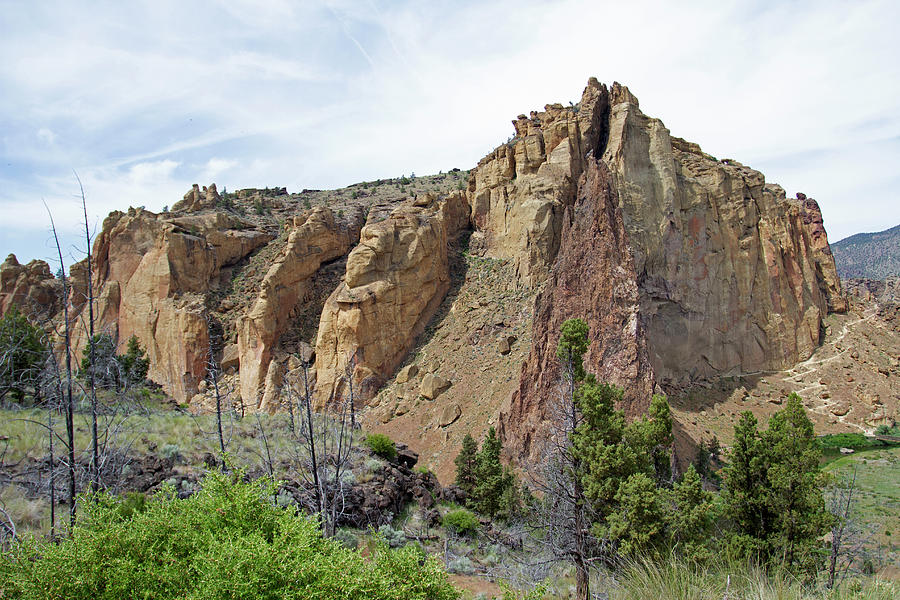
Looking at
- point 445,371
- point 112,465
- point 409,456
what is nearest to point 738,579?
point 112,465

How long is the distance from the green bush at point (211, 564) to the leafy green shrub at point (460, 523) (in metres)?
12.3

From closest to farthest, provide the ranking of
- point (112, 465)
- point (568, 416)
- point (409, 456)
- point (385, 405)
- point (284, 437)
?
point (112, 465) < point (568, 416) < point (284, 437) < point (409, 456) < point (385, 405)

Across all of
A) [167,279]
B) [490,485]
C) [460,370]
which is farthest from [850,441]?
[167,279]

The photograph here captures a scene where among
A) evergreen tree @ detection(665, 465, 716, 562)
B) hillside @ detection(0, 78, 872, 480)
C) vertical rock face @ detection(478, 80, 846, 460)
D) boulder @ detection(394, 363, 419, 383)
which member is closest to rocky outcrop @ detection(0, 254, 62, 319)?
hillside @ detection(0, 78, 872, 480)

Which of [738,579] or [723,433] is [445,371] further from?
[738,579]

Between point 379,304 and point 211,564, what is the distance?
32765mm

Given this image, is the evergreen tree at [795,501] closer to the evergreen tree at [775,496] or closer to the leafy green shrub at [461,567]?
the evergreen tree at [775,496]

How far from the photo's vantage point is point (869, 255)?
5871 inches

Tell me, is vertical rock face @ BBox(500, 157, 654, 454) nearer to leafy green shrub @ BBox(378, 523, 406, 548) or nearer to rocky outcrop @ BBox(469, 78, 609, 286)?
rocky outcrop @ BBox(469, 78, 609, 286)

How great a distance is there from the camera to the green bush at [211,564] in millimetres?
5648

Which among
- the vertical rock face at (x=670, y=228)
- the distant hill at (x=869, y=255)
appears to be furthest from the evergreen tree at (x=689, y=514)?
the distant hill at (x=869, y=255)

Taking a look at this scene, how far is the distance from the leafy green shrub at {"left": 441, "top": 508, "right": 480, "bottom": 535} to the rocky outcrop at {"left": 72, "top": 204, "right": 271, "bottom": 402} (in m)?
27.4

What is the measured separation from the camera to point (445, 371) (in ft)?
118

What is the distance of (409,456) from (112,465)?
1151 cm
